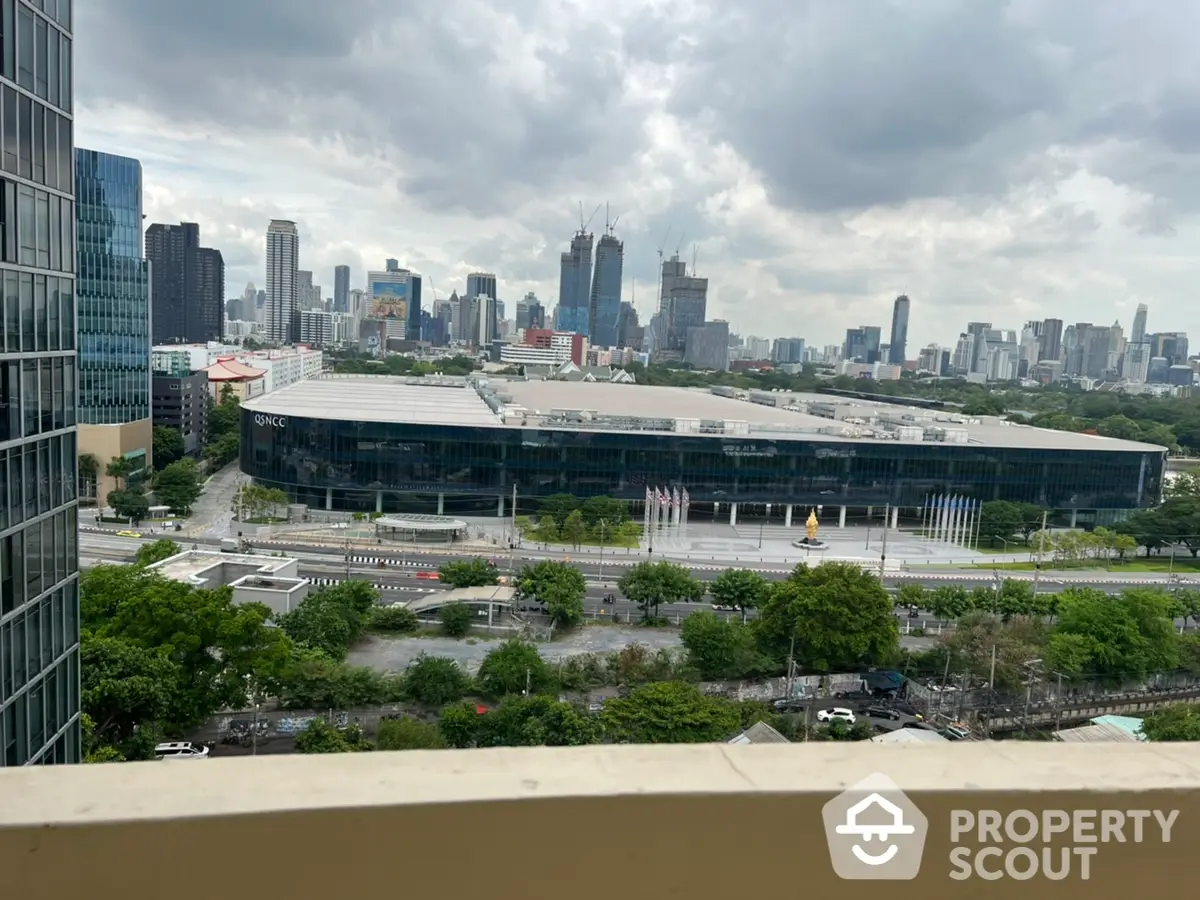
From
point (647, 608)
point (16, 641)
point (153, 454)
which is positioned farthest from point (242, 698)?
A: point (153, 454)

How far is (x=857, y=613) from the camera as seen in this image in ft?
48.5

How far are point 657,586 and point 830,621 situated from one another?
440cm

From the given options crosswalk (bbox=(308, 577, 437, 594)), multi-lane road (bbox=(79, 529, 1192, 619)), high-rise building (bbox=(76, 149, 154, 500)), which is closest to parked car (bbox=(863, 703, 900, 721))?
multi-lane road (bbox=(79, 529, 1192, 619))

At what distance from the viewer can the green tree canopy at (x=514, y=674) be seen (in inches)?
512

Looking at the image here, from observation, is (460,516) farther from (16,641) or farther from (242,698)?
(16,641)

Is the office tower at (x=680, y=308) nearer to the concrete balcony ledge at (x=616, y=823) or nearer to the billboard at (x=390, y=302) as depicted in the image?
the billboard at (x=390, y=302)

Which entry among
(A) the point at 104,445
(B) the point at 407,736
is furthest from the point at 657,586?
(A) the point at 104,445

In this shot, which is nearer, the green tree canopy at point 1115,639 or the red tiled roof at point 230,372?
the green tree canopy at point 1115,639

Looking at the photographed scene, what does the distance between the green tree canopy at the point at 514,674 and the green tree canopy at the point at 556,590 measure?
3.66 m

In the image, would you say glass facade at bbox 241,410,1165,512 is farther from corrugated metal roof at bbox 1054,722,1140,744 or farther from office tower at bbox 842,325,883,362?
office tower at bbox 842,325,883,362

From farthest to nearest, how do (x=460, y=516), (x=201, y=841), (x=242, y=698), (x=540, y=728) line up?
(x=460, y=516), (x=242, y=698), (x=540, y=728), (x=201, y=841)

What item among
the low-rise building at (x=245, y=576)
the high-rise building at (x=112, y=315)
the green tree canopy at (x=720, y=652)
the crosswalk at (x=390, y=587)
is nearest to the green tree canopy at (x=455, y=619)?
the crosswalk at (x=390, y=587)

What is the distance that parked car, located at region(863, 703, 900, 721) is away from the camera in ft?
45.8

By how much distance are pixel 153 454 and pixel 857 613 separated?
2887 cm
